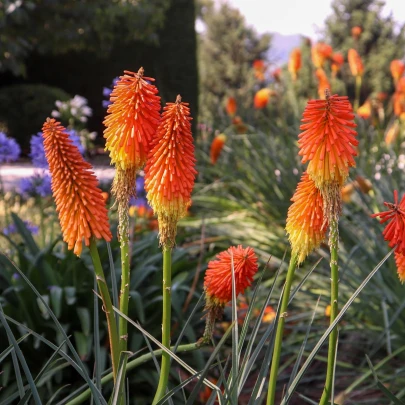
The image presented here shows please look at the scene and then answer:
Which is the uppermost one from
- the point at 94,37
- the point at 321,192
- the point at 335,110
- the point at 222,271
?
the point at 94,37

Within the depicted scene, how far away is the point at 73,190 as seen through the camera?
4.03 ft

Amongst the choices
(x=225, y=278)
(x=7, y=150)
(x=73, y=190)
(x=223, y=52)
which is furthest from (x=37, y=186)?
(x=223, y=52)

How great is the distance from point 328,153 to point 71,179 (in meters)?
0.43

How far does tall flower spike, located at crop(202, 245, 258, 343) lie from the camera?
1438 millimetres

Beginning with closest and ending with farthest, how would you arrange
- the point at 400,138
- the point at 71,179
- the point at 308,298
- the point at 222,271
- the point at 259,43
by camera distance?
1. the point at 71,179
2. the point at 222,271
3. the point at 308,298
4. the point at 400,138
5. the point at 259,43

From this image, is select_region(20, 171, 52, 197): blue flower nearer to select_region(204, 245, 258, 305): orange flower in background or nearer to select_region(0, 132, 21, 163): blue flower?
select_region(0, 132, 21, 163): blue flower

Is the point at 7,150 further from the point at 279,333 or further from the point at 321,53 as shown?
the point at 321,53

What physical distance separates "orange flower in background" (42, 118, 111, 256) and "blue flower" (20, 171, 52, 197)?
2.83 meters

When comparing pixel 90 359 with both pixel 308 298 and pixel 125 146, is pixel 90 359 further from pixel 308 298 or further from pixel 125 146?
pixel 125 146

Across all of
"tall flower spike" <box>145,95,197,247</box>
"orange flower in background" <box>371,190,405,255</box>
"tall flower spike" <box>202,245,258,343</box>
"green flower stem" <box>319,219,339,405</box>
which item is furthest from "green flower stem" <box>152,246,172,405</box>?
"orange flower in background" <box>371,190,405,255</box>

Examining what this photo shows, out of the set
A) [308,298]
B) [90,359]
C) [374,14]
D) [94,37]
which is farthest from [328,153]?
[374,14]

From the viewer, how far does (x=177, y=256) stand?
3.66 metres

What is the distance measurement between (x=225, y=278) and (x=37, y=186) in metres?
2.82

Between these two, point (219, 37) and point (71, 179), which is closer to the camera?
point (71, 179)
